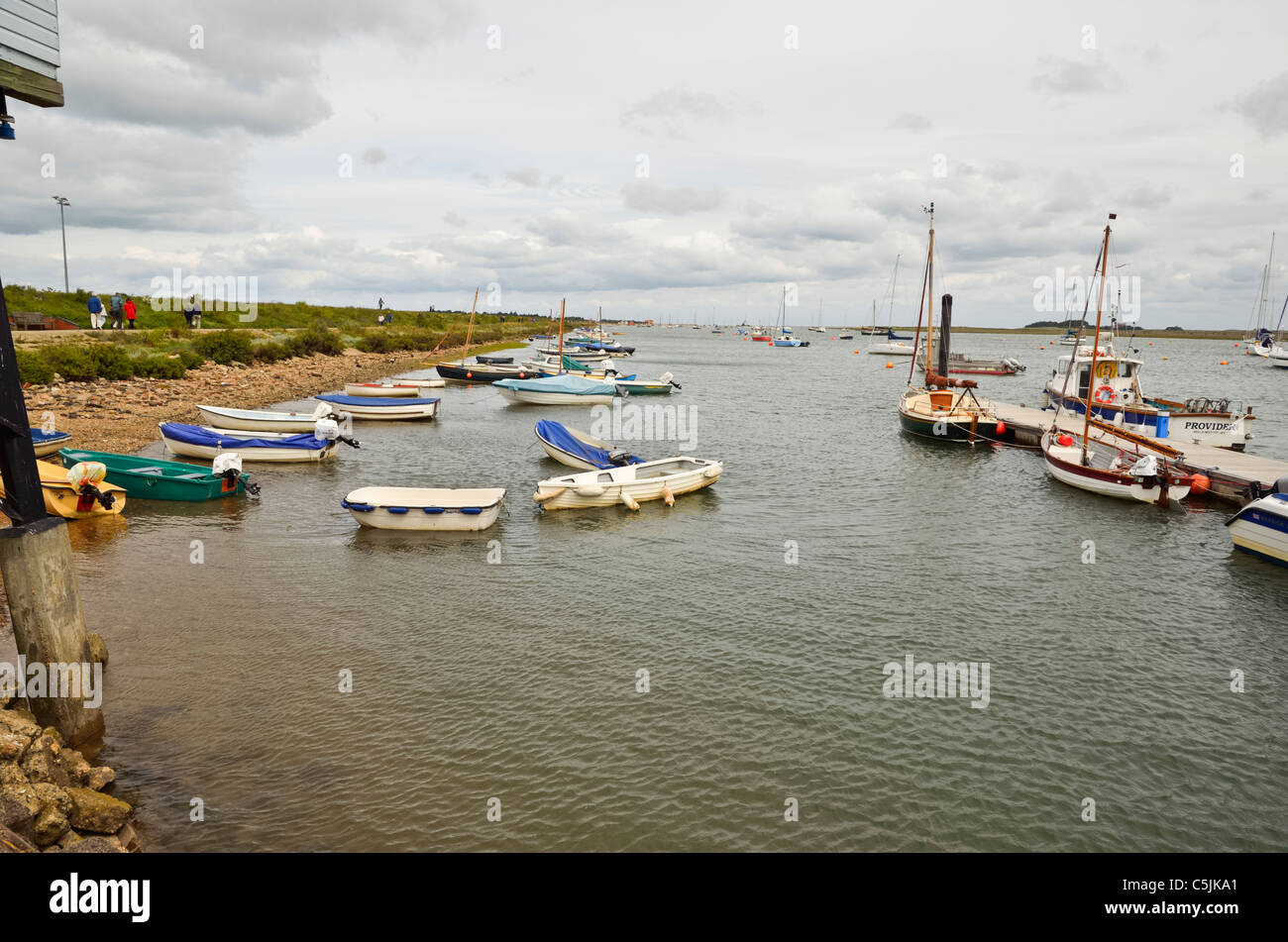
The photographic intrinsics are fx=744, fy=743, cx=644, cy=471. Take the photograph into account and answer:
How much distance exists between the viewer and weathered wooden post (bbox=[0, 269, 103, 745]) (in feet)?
31.4

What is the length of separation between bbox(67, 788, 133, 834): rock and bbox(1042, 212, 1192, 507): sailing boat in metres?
30.0

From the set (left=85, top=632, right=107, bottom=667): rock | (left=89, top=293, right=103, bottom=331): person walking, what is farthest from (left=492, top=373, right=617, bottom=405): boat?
(left=85, top=632, right=107, bottom=667): rock

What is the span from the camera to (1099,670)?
14.8 m

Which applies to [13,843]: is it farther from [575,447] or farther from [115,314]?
[115,314]

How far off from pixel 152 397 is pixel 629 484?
29107 millimetres

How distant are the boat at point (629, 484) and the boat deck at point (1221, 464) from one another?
19412 millimetres

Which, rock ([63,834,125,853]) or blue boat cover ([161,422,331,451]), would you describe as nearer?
rock ([63,834,125,853])

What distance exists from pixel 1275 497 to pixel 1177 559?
3342 mm

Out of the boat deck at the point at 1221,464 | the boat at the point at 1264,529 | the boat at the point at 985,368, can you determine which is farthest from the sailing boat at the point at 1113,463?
the boat at the point at 985,368

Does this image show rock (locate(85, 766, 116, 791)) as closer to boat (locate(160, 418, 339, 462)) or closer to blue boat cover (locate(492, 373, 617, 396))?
boat (locate(160, 418, 339, 462))

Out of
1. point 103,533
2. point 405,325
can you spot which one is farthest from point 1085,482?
point 405,325

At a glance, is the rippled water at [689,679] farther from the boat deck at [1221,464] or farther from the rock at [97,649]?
the boat deck at [1221,464]

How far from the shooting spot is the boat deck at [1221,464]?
28031mm

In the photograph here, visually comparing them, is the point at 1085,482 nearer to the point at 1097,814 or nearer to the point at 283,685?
the point at 1097,814
